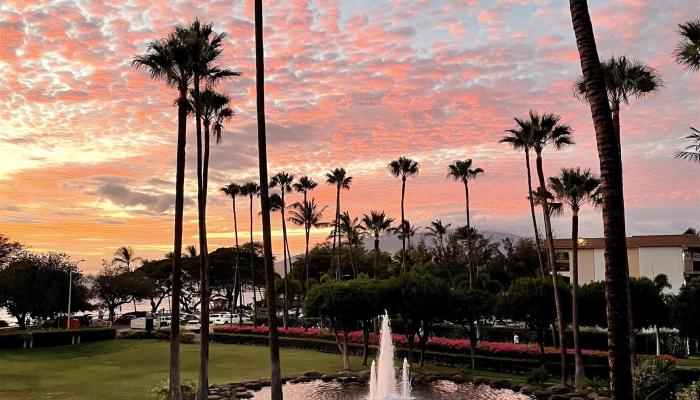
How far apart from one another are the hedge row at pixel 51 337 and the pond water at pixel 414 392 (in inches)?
1183

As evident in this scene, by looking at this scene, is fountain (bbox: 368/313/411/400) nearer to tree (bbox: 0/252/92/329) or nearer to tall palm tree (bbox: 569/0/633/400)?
tall palm tree (bbox: 569/0/633/400)

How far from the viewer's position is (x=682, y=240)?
72438 millimetres

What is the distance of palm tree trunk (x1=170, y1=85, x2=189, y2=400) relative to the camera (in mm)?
19109

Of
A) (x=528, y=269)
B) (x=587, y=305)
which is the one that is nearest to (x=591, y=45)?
(x=587, y=305)

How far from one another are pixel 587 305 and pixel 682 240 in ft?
157

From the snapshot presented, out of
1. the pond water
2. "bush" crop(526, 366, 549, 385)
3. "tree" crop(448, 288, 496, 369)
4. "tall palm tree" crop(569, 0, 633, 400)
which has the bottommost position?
the pond water

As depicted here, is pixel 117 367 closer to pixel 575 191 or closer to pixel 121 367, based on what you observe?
pixel 121 367

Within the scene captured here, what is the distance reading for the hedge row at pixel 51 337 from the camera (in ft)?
150

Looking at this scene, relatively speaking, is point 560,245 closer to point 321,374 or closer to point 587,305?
point 587,305

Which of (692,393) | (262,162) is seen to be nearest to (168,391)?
(262,162)

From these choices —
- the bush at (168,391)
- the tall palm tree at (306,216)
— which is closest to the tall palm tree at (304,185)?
the tall palm tree at (306,216)

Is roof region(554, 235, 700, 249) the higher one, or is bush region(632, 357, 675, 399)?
roof region(554, 235, 700, 249)

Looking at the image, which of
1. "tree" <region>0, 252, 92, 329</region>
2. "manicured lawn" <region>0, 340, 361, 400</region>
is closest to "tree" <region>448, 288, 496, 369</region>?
"manicured lawn" <region>0, 340, 361, 400</region>

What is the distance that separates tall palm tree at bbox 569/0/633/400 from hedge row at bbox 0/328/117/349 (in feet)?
161
